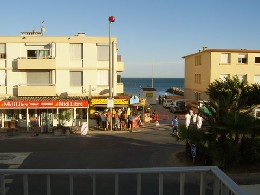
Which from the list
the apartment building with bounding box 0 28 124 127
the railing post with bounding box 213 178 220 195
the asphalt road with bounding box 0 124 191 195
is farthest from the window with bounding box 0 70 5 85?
the railing post with bounding box 213 178 220 195

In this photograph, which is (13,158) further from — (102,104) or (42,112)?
(102,104)

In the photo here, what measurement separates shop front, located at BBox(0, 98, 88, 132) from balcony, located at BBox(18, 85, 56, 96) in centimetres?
178

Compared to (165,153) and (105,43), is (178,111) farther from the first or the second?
(165,153)

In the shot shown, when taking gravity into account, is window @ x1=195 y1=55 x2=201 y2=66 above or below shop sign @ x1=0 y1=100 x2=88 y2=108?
above

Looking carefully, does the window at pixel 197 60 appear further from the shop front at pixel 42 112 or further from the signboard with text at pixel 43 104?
the signboard with text at pixel 43 104

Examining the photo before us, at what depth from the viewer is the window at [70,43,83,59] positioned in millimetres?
32356

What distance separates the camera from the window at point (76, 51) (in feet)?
106

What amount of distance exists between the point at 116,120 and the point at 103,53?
23.1 feet

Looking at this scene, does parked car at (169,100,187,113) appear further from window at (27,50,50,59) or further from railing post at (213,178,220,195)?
railing post at (213,178,220,195)

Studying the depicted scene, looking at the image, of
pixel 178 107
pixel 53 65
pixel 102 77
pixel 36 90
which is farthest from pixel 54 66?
pixel 178 107

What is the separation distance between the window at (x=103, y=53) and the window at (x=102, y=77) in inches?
47.2

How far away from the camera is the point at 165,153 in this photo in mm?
19688

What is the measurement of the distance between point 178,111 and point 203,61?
8826 mm

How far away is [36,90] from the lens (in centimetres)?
3184
